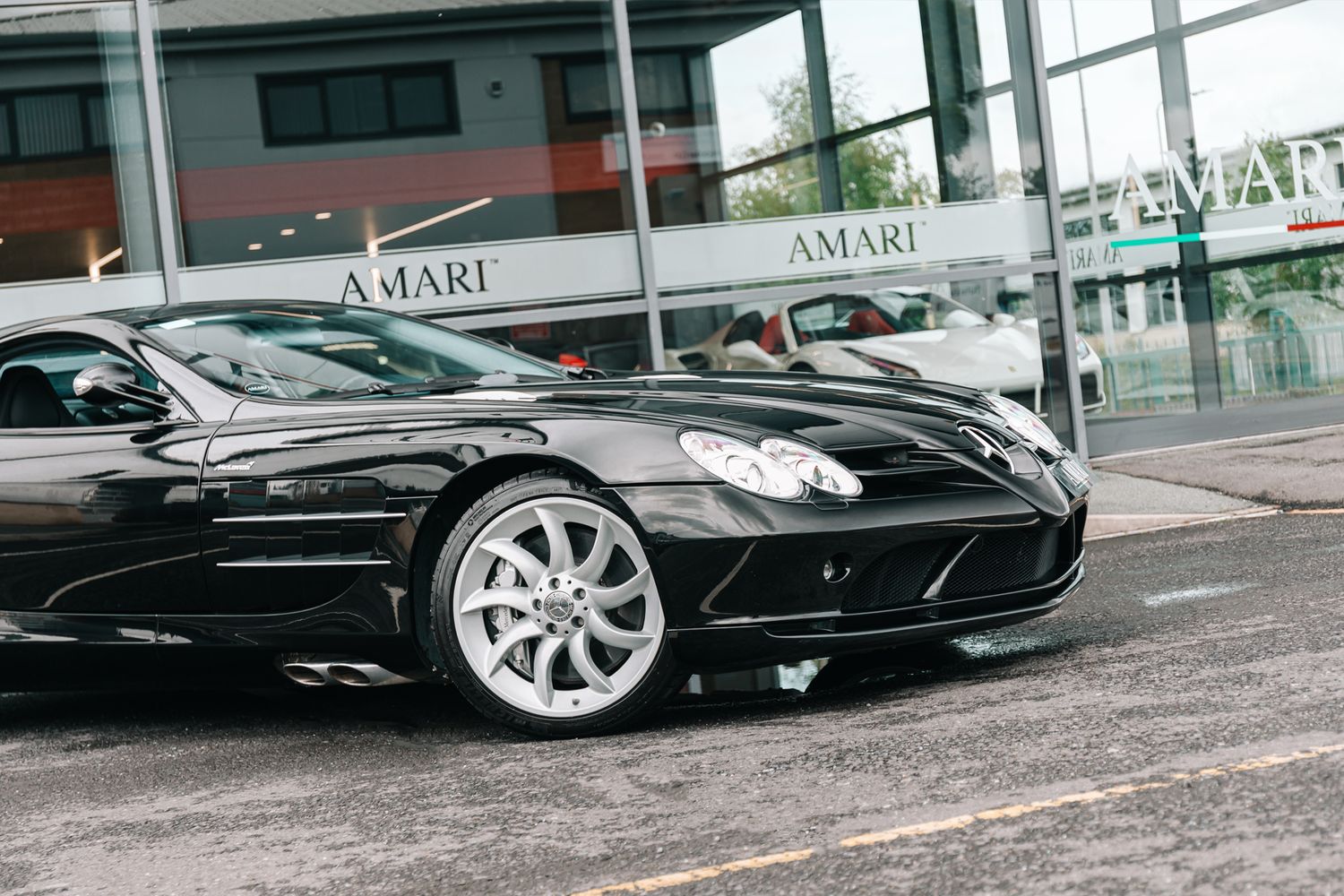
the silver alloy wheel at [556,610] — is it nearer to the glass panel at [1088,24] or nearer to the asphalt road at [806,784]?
the asphalt road at [806,784]

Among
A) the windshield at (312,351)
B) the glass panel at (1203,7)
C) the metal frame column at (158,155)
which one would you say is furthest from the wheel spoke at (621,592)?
the glass panel at (1203,7)

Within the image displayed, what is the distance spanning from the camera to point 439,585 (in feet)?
12.7

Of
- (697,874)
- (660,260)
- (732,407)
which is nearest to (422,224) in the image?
(660,260)

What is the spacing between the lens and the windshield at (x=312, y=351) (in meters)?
4.46

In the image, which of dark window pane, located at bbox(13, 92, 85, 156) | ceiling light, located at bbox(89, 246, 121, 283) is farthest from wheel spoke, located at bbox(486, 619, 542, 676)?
dark window pane, located at bbox(13, 92, 85, 156)

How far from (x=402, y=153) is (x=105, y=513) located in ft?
17.9

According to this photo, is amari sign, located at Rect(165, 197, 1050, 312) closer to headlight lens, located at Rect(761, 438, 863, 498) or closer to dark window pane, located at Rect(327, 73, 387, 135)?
dark window pane, located at Rect(327, 73, 387, 135)

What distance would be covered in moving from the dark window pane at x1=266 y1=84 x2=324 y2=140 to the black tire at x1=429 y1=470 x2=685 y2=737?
599 centimetres

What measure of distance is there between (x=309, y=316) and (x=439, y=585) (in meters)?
Result: 1.36

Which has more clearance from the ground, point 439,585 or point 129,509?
point 129,509

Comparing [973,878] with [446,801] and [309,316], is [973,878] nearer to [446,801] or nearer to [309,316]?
[446,801]

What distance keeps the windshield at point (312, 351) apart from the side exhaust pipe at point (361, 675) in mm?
780

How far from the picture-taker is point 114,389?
4.21m

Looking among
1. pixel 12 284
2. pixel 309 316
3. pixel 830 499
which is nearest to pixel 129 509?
pixel 309 316
